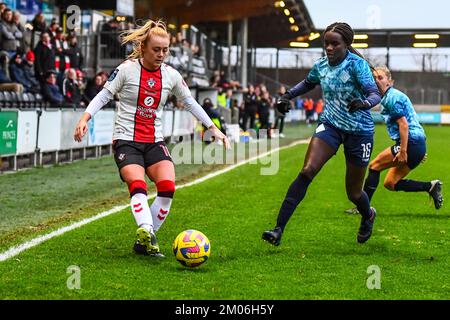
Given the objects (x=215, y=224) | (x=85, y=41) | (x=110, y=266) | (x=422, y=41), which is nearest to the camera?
(x=110, y=266)

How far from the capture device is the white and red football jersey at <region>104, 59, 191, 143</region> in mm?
8359

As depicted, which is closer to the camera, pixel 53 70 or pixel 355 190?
pixel 355 190

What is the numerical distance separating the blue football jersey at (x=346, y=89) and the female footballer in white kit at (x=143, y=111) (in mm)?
1137

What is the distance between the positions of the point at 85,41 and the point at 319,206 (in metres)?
20.8

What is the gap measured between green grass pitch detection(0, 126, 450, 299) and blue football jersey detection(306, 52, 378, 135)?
1.20 meters

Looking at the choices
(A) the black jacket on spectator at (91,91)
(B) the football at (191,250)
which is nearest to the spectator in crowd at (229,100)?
(A) the black jacket on spectator at (91,91)

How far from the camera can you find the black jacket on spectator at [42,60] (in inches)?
906

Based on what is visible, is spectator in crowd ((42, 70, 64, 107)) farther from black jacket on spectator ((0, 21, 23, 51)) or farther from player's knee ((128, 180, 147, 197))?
player's knee ((128, 180, 147, 197))

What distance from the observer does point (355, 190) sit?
912cm

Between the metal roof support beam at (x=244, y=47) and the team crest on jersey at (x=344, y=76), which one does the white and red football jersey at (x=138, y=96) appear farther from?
the metal roof support beam at (x=244, y=47)

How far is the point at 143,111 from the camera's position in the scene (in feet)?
27.7

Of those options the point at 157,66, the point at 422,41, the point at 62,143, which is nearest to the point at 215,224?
the point at 157,66

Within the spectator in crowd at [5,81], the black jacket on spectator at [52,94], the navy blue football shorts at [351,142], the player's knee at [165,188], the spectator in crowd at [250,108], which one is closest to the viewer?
the player's knee at [165,188]

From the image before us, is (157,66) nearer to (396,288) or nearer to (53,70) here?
(396,288)
